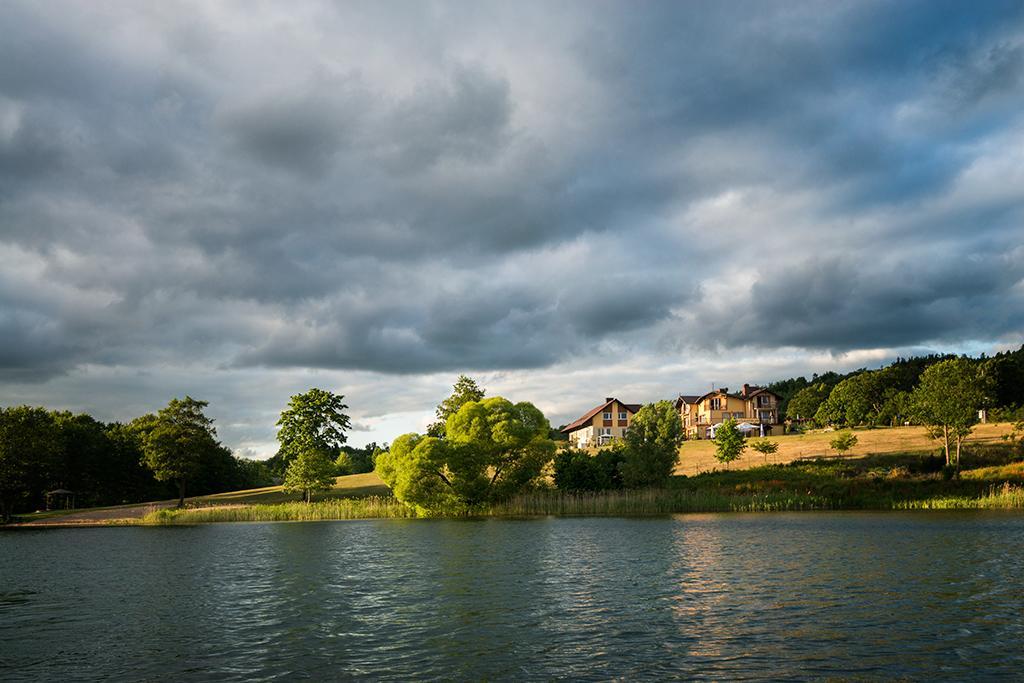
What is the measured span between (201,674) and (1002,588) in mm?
26819

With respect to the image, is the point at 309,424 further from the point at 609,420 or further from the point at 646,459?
the point at 609,420

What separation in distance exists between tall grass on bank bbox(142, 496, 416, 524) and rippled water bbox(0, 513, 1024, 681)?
38926mm

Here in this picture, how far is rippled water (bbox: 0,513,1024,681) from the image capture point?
18.9 m

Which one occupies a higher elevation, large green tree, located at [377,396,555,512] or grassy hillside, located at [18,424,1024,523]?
large green tree, located at [377,396,555,512]

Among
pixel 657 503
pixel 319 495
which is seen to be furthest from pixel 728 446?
pixel 319 495

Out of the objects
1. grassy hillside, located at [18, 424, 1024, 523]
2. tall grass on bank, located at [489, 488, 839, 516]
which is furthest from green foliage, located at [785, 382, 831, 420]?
tall grass on bank, located at [489, 488, 839, 516]

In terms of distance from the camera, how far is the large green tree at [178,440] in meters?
112

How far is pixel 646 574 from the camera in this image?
32.8 metres

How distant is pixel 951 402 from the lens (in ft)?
290

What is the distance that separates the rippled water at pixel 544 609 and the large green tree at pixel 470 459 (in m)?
33.3

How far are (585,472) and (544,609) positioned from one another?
62940mm

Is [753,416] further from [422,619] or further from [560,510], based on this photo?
[422,619]

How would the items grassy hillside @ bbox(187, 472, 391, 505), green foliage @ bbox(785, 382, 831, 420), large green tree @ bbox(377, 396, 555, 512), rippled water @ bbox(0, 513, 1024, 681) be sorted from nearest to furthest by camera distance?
rippled water @ bbox(0, 513, 1024, 681) < large green tree @ bbox(377, 396, 555, 512) < grassy hillside @ bbox(187, 472, 391, 505) < green foliage @ bbox(785, 382, 831, 420)

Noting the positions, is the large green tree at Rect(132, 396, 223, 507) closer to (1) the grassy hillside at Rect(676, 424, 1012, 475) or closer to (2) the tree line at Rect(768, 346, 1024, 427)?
(1) the grassy hillside at Rect(676, 424, 1012, 475)
